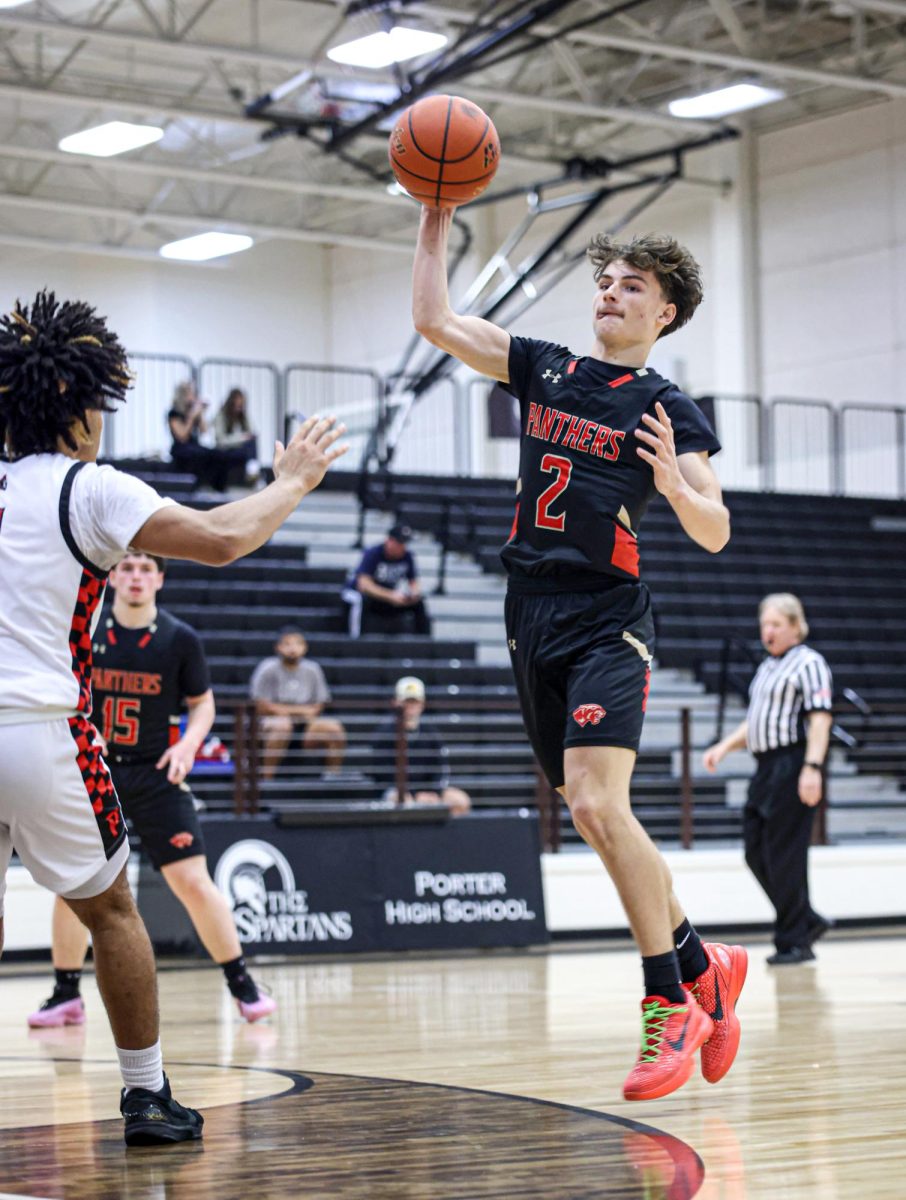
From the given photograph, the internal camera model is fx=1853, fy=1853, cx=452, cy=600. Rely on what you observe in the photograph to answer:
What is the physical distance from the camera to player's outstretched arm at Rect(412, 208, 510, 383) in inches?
186

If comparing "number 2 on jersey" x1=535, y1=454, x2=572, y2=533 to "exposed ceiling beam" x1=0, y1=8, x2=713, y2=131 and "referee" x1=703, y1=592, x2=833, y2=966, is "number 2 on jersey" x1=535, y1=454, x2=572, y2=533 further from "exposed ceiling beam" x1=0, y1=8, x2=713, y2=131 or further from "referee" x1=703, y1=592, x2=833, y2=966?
"exposed ceiling beam" x1=0, y1=8, x2=713, y2=131

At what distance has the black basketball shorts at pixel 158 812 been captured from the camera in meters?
6.94

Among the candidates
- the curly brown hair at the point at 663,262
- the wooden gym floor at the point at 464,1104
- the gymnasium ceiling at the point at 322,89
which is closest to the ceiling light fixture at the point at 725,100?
the gymnasium ceiling at the point at 322,89

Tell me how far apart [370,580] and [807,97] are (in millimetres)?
10189

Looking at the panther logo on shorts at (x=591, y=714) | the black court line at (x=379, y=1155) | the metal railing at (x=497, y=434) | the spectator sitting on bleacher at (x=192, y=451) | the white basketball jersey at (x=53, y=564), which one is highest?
the metal railing at (x=497, y=434)

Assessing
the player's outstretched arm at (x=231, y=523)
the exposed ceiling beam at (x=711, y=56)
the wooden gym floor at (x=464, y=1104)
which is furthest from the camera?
the exposed ceiling beam at (x=711, y=56)

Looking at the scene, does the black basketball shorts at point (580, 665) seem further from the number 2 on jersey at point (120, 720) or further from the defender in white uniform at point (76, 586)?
the number 2 on jersey at point (120, 720)

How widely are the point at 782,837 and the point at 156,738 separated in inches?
155

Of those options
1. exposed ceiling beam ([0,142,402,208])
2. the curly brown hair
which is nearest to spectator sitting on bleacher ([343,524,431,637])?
exposed ceiling beam ([0,142,402,208])

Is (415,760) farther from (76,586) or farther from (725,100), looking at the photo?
(725,100)

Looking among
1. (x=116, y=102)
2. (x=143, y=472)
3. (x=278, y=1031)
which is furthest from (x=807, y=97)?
(x=278, y=1031)

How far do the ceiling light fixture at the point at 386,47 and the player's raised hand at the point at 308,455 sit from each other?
11783mm

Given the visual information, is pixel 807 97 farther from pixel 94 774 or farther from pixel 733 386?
pixel 94 774

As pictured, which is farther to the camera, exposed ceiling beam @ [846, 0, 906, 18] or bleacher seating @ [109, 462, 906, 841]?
exposed ceiling beam @ [846, 0, 906, 18]
